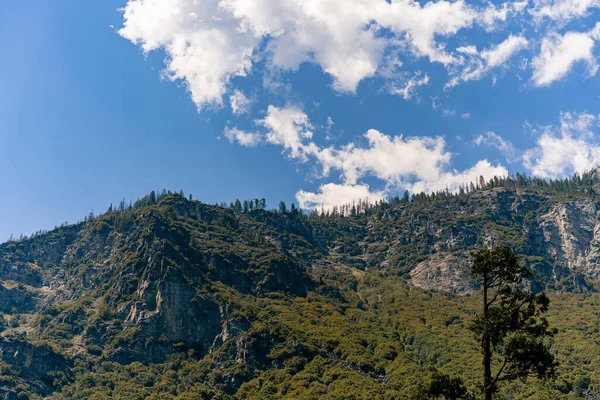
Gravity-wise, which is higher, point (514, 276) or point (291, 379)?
point (514, 276)

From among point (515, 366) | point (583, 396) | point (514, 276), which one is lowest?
point (583, 396)

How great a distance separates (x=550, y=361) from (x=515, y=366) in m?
2.29

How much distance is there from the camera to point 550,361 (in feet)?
115

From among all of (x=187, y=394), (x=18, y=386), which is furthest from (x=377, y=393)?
(x=18, y=386)

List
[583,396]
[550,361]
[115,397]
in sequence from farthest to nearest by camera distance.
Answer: [115,397]
[583,396]
[550,361]

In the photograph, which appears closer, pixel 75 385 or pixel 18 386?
pixel 18 386

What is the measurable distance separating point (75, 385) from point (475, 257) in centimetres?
20280

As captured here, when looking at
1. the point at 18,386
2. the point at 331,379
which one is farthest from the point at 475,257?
the point at 18,386

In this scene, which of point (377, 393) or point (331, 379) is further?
point (331, 379)

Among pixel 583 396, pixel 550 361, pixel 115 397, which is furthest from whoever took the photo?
pixel 115 397

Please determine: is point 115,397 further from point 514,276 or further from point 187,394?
point 514,276

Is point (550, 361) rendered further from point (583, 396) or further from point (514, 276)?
point (583, 396)

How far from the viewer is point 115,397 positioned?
627ft

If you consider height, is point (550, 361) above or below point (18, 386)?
above
